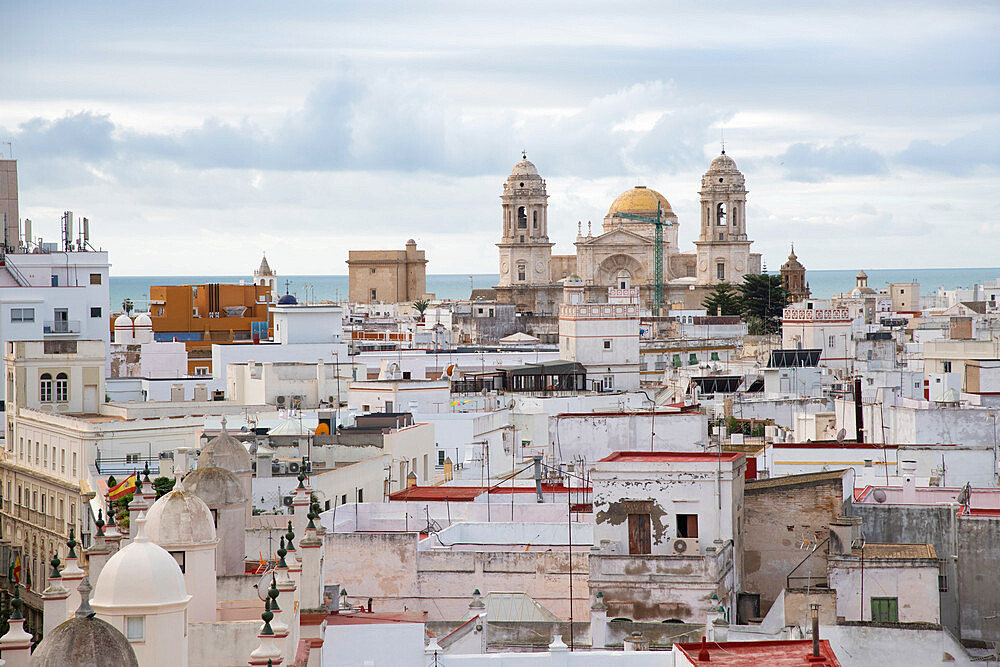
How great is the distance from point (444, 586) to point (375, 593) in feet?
2.75

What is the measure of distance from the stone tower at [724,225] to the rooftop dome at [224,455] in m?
83.5

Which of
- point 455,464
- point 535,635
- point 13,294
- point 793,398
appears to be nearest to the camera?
point 535,635

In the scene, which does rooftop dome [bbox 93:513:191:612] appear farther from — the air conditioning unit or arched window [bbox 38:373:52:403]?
arched window [bbox 38:373:52:403]

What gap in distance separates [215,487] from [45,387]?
2188 centimetres

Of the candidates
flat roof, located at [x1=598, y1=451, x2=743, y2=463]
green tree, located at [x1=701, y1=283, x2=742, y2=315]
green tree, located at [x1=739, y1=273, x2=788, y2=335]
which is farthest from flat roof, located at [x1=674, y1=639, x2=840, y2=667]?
green tree, located at [x1=701, y1=283, x2=742, y2=315]

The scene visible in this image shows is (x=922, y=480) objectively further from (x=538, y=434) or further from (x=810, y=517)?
(x=538, y=434)

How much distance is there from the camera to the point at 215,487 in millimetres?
17812

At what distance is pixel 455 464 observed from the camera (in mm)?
33938

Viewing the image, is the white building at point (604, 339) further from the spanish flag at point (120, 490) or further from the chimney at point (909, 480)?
the spanish flag at point (120, 490)

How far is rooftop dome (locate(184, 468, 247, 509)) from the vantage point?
17.7m

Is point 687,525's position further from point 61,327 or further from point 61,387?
point 61,327

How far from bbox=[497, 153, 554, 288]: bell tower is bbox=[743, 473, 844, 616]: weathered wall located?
77818 mm

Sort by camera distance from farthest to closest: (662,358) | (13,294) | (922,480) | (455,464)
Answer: (662,358) < (13,294) < (455,464) < (922,480)

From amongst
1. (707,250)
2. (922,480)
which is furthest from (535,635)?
(707,250)
